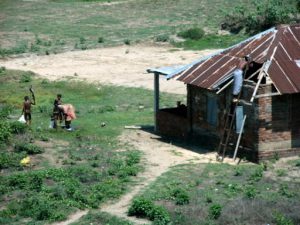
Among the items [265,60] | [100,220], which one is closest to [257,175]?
[265,60]

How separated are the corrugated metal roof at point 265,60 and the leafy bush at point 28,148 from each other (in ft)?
15.1

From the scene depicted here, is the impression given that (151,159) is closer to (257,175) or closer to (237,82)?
(237,82)

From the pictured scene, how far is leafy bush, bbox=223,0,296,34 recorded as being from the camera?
4641cm

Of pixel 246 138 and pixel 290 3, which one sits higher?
pixel 290 3

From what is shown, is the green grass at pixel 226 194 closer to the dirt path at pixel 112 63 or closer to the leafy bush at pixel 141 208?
the leafy bush at pixel 141 208

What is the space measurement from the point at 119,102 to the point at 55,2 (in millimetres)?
29732

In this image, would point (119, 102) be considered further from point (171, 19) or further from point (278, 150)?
point (171, 19)

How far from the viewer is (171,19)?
53375mm

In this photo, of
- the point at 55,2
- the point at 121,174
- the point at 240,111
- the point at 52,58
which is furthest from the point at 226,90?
the point at 55,2

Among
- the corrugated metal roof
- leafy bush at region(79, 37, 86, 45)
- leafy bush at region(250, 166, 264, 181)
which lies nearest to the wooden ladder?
the corrugated metal roof

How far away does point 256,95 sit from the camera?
77.6 ft

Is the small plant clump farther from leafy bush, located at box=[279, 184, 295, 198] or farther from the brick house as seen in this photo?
the brick house

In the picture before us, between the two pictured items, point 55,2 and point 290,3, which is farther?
point 55,2

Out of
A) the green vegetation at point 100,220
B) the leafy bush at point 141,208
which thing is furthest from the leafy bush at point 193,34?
the green vegetation at point 100,220
